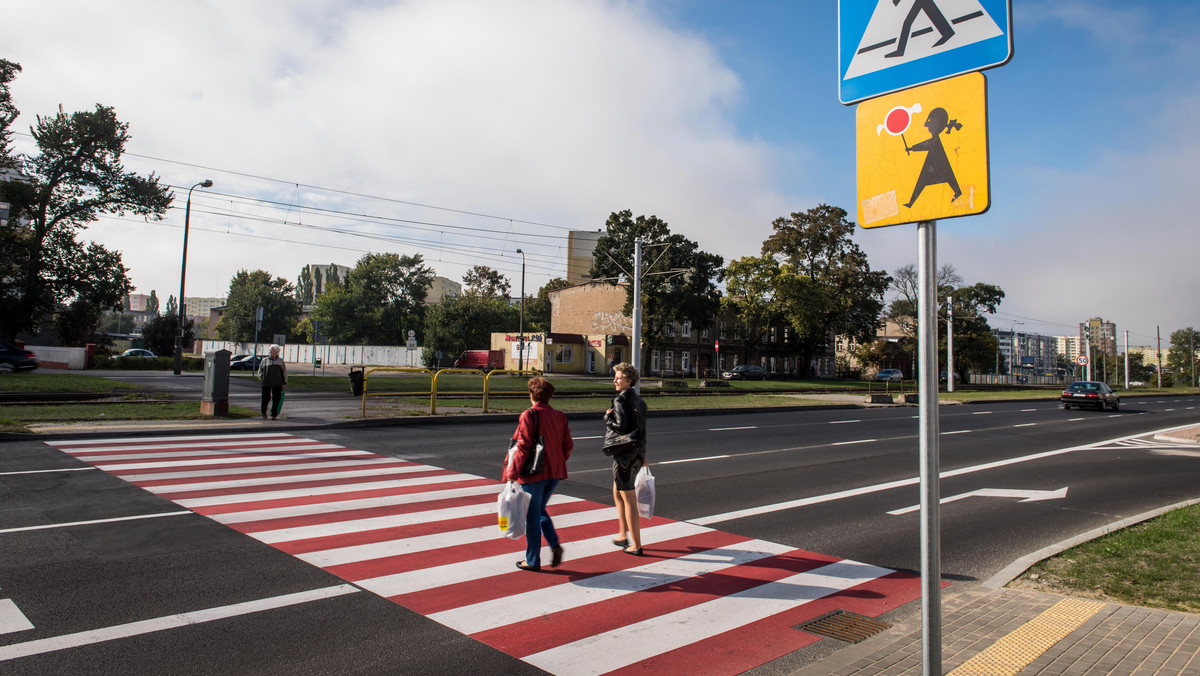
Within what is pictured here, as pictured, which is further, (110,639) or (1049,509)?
(1049,509)

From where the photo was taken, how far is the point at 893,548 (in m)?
6.36

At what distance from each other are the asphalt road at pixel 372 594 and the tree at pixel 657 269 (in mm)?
37320

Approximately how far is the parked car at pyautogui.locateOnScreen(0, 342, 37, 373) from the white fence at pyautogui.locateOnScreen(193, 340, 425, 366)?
108ft

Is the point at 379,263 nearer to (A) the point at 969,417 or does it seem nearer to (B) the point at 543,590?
(A) the point at 969,417

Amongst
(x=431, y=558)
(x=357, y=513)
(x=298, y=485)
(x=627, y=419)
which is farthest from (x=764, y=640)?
(x=298, y=485)

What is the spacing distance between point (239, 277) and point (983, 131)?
13088cm

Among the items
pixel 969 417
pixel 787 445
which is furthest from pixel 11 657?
pixel 969 417

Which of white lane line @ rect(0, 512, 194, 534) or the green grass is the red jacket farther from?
white lane line @ rect(0, 512, 194, 534)

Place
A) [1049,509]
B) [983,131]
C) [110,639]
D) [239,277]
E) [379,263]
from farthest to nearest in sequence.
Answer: [239,277]
[379,263]
[1049,509]
[110,639]
[983,131]

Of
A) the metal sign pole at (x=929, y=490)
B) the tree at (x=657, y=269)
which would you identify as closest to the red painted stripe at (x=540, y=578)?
the metal sign pole at (x=929, y=490)

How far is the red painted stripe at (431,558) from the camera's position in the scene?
515cm

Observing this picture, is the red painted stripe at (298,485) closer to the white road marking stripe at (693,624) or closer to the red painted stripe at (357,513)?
the red painted stripe at (357,513)

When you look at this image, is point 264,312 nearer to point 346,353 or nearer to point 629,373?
point 346,353

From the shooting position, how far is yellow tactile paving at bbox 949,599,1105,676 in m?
3.46
